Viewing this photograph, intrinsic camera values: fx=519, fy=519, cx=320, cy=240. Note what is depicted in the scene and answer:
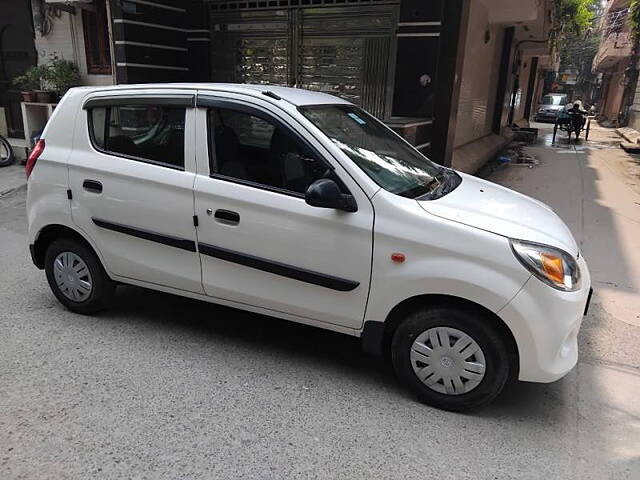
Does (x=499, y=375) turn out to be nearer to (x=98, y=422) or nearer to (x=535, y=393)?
(x=535, y=393)

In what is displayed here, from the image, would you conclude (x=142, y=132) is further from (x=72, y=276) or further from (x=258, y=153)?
(x=72, y=276)

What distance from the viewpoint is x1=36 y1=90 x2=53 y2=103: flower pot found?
9906 mm

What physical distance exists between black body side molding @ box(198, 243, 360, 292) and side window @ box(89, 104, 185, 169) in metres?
0.65

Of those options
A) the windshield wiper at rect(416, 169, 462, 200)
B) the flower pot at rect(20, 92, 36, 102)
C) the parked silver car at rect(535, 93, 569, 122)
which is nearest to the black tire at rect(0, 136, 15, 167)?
the flower pot at rect(20, 92, 36, 102)

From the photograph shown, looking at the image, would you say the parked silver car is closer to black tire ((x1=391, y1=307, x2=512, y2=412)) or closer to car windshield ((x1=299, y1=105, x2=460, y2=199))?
car windshield ((x1=299, y1=105, x2=460, y2=199))

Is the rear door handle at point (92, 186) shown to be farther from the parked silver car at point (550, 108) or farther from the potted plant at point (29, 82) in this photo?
the parked silver car at point (550, 108)

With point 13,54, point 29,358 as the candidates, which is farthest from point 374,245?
point 13,54

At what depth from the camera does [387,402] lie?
3.22 m

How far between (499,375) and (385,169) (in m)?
1.44

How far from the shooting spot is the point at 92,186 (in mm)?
3863

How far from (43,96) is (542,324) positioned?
1013 centimetres

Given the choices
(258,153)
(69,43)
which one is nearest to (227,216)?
(258,153)

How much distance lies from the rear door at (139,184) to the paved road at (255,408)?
22.3 inches

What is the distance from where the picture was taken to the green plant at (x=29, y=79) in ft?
33.0
